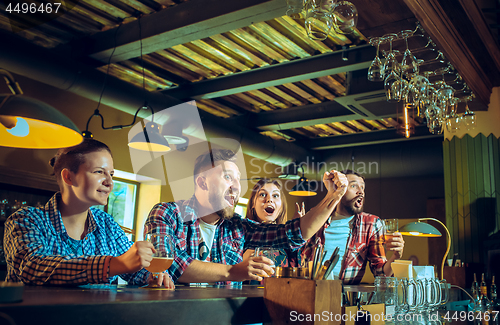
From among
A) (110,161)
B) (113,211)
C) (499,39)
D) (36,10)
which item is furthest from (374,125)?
(110,161)

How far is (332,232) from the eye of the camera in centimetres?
305

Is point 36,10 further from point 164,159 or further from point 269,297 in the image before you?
point 269,297

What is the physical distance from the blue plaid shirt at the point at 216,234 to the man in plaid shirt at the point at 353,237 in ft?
2.86

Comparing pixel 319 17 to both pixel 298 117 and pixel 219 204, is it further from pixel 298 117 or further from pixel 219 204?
pixel 298 117

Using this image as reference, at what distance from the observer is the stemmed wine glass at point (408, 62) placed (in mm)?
2564

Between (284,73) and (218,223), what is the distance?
2.84 meters

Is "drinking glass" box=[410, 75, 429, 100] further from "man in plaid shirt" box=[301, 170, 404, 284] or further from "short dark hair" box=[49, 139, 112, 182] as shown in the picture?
"short dark hair" box=[49, 139, 112, 182]

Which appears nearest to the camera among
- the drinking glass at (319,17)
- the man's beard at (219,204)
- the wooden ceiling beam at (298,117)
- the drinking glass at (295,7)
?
the drinking glass at (319,17)

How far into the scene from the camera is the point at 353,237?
120 inches

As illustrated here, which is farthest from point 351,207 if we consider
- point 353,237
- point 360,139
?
point 360,139

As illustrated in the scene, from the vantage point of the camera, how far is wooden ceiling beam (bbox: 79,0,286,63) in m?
3.12

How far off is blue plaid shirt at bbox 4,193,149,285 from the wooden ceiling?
6.17ft

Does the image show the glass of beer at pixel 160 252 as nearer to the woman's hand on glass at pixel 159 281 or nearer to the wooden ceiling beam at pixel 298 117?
the woman's hand on glass at pixel 159 281

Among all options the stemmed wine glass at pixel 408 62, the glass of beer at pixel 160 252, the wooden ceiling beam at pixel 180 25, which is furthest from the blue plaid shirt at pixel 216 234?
the wooden ceiling beam at pixel 180 25
